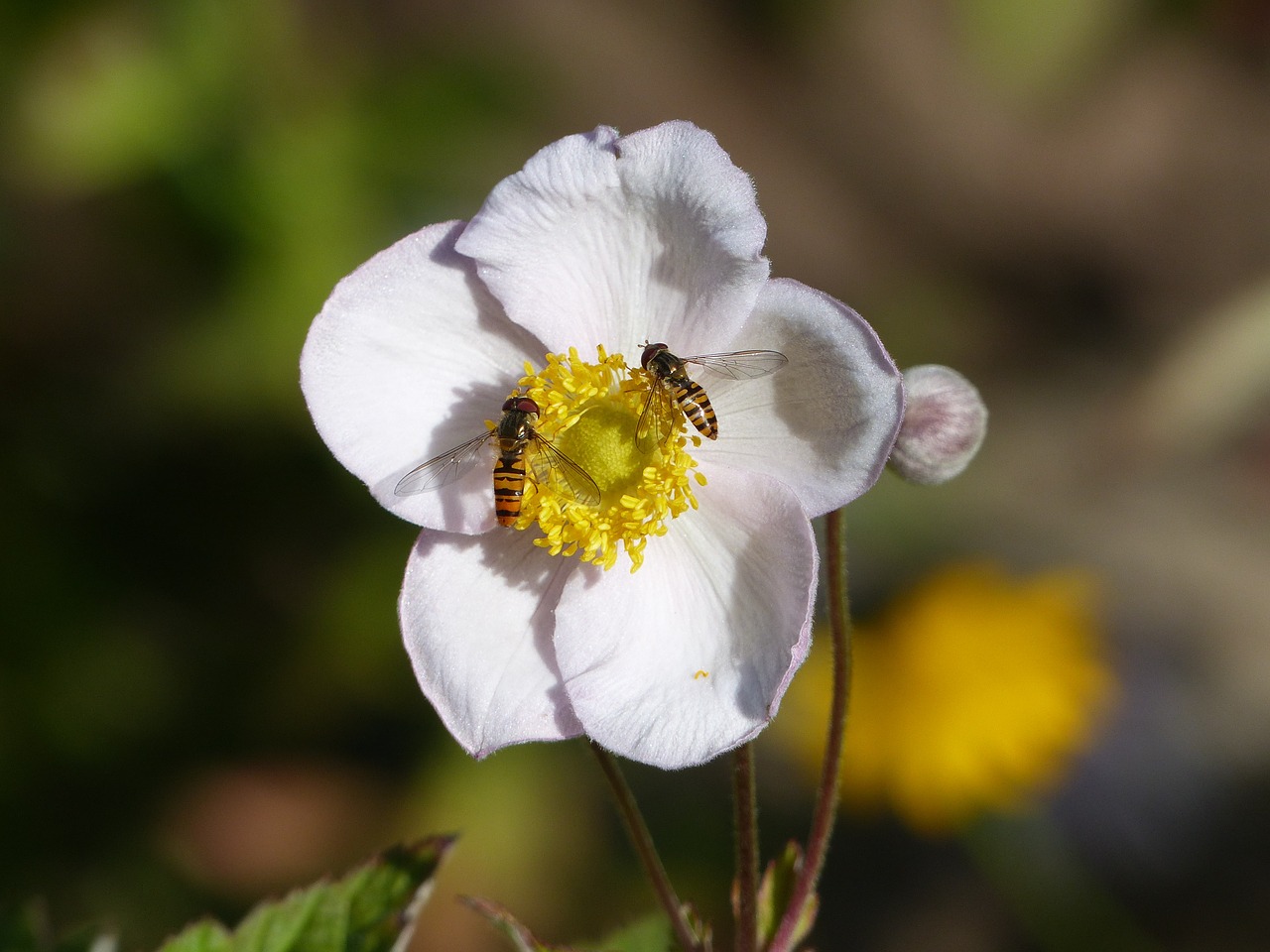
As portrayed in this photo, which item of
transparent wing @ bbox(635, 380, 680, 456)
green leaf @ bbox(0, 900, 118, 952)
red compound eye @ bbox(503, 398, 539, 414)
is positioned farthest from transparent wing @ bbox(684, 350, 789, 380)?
green leaf @ bbox(0, 900, 118, 952)

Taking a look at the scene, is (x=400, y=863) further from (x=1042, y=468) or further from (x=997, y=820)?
(x=1042, y=468)

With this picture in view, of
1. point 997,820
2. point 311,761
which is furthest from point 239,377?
point 997,820

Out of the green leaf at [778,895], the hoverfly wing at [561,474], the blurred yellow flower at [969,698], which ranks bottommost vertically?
the blurred yellow flower at [969,698]

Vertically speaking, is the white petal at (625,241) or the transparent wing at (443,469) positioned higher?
the white petal at (625,241)

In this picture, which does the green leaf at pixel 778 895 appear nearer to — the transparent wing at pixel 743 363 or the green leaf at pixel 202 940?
the transparent wing at pixel 743 363

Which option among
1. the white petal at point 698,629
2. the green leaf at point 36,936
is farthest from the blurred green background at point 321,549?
the white petal at point 698,629

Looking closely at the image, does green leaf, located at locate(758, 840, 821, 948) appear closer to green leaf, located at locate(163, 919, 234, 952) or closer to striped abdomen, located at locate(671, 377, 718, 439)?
striped abdomen, located at locate(671, 377, 718, 439)

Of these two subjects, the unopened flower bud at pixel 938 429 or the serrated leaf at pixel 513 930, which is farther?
the unopened flower bud at pixel 938 429
